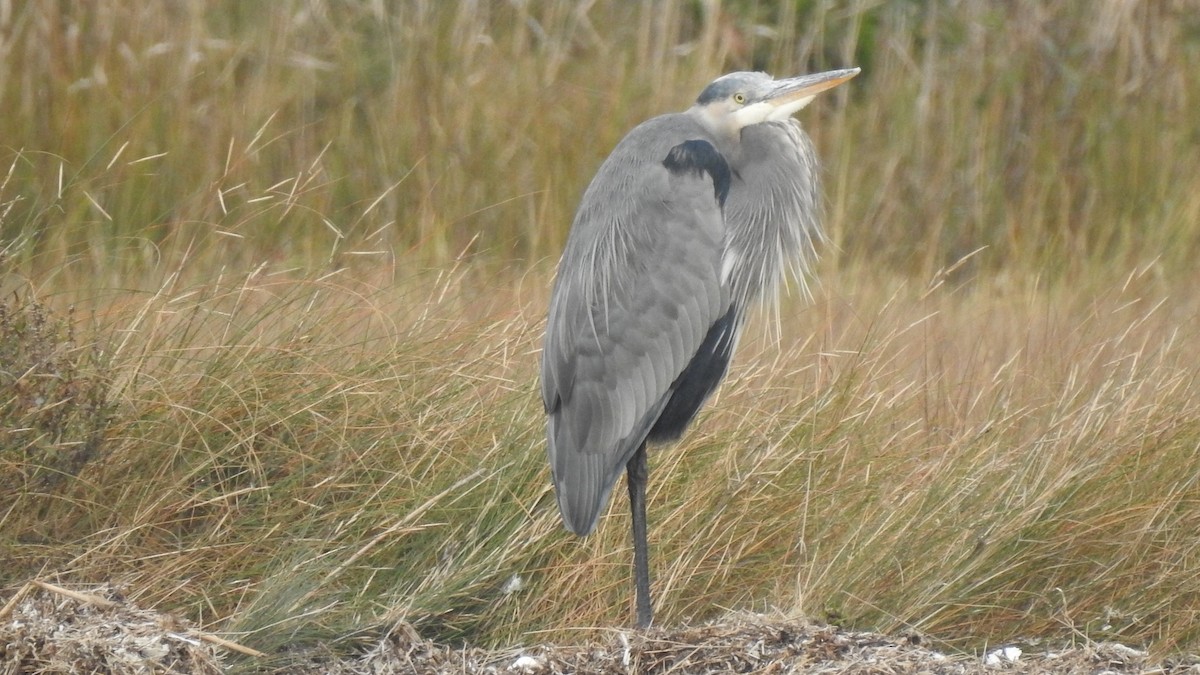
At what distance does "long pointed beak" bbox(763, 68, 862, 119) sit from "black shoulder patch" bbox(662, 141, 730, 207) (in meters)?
0.18

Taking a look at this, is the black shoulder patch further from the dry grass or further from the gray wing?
the dry grass

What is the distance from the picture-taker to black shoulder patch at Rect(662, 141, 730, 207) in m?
3.74

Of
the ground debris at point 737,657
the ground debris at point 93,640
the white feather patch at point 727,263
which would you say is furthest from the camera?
the white feather patch at point 727,263

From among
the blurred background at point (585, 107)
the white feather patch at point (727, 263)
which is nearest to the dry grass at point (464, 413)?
the blurred background at point (585, 107)

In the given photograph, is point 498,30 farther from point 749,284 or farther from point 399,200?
point 749,284

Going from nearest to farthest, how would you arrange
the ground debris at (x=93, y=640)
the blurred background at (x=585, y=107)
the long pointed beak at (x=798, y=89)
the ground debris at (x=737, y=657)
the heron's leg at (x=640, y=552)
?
the ground debris at (x=93, y=640) → the ground debris at (x=737, y=657) → the heron's leg at (x=640, y=552) → the long pointed beak at (x=798, y=89) → the blurred background at (x=585, y=107)

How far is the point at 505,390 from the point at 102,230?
7.67 feet

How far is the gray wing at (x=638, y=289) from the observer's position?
12.2ft

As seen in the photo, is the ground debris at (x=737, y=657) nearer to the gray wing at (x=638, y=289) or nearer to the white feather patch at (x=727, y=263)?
the gray wing at (x=638, y=289)

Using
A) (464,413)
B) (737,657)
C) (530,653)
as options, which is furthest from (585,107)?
(737,657)

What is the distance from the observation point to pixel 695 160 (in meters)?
3.75

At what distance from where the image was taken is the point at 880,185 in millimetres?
6766

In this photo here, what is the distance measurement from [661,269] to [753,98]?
48 cm

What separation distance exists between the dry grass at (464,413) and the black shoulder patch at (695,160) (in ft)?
2.12
